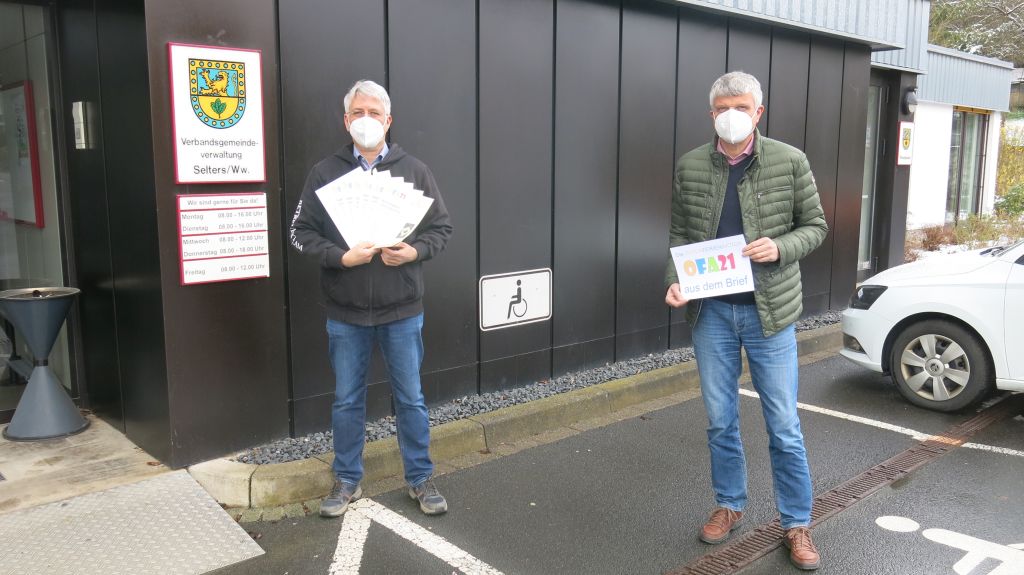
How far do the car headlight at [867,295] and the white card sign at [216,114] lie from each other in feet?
15.6

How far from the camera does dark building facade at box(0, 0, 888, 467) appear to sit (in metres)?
4.44

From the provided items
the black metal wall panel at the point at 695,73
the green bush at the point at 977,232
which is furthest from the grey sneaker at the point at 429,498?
the green bush at the point at 977,232

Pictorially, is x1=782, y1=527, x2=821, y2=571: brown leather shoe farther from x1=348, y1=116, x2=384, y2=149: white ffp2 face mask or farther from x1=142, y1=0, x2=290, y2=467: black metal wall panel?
x1=142, y1=0, x2=290, y2=467: black metal wall panel

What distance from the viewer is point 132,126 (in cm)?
442

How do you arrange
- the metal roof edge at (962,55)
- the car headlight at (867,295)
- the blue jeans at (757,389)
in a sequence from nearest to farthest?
the blue jeans at (757,389)
the car headlight at (867,295)
the metal roof edge at (962,55)

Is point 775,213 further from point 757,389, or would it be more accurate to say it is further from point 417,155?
point 417,155

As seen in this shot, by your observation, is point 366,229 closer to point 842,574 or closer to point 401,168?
point 401,168

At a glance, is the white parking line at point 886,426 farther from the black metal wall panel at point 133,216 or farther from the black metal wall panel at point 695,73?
the black metal wall panel at point 133,216

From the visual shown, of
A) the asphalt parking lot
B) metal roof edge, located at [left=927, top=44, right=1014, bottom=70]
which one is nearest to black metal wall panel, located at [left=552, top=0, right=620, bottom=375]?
the asphalt parking lot

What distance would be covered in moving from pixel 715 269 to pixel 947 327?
3.30 meters

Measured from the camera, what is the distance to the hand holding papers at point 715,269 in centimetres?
362

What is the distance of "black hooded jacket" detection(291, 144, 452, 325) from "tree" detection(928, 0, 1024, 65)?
31.2 metres

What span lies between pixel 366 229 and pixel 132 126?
1.61 metres

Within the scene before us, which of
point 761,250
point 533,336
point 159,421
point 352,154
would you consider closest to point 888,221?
point 533,336
